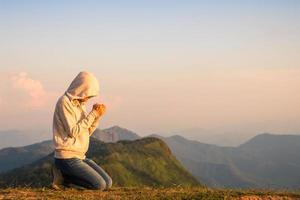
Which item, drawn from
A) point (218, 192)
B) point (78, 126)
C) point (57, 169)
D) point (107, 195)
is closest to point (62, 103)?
point (78, 126)

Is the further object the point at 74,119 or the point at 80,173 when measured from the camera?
the point at 80,173

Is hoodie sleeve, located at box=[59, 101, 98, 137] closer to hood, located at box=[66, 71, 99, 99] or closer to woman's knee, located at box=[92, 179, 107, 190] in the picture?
hood, located at box=[66, 71, 99, 99]

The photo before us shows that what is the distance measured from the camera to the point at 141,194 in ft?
50.1

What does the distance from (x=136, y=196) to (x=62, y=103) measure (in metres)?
3.76

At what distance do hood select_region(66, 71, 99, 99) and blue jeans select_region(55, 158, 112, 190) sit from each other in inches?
83.0

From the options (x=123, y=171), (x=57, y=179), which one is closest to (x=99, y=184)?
(x=57, y=179)

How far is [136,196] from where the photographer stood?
48.5 ft

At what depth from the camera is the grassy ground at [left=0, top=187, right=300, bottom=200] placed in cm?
1458

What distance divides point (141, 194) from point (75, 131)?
112 inches

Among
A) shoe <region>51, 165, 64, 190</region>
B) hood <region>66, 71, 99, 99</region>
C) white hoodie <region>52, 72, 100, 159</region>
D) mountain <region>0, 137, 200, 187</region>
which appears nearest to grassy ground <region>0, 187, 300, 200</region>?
shoe <region>51, 165, 64, 190</region>

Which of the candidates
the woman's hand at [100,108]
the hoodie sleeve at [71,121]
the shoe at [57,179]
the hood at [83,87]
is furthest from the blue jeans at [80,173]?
the hood at [83,87]

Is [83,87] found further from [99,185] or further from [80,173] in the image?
[99,185]

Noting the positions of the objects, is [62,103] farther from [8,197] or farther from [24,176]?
[24,176]

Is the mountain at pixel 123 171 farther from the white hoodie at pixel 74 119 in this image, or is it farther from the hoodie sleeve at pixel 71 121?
the hoodie sleeve at pixel 71 121
